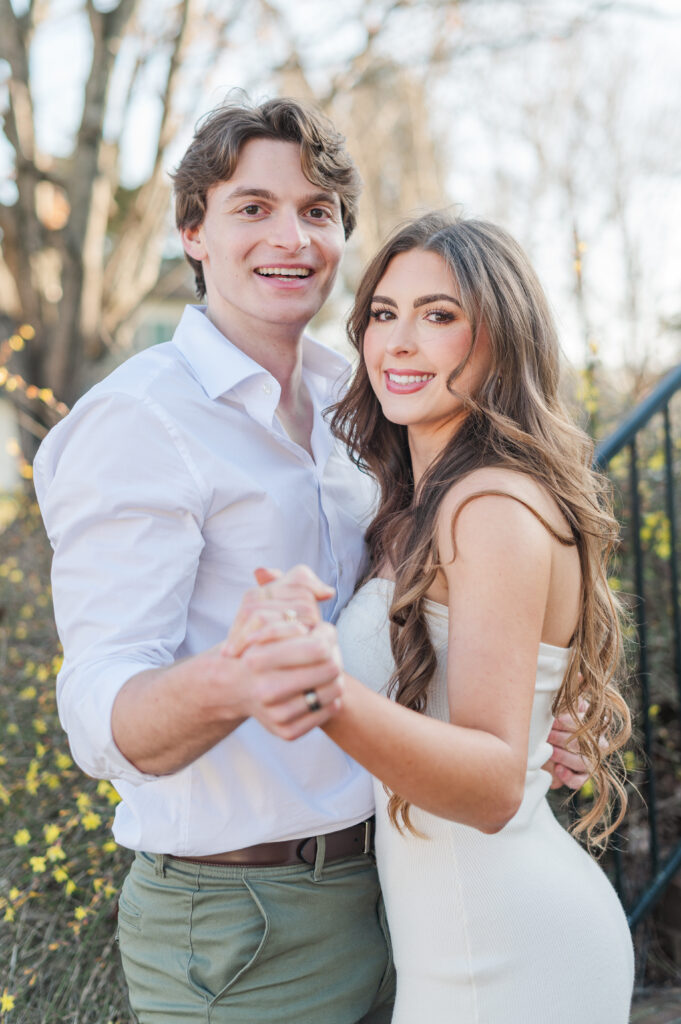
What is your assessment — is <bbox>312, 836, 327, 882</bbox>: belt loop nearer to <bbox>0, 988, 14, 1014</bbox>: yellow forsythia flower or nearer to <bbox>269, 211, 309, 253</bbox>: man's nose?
<bbox>0, 988, 14, 1014</bbox>: yellow forsythia flower

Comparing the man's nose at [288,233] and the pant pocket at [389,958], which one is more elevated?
the man's nose at [288,233]

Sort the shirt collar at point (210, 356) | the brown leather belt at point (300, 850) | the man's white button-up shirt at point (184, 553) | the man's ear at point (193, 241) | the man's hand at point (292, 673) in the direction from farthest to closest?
the man's ear at point (193, 241)
the shirt collar at point (210, 356)
the brown leather belt at point (300, 850)
the man's white button-up shirt at point (184, 553)
the man's hand at point (292, 673)

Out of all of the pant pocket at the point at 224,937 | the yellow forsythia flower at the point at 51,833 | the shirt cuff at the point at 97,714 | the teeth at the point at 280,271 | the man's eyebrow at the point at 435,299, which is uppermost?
the teeth at the point at 280,271

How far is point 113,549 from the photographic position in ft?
5.31

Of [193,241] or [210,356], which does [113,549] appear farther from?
[193,241]

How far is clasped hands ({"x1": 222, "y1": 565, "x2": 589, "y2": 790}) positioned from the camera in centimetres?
111

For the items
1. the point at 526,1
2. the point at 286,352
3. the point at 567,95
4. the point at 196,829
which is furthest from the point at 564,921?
the point at 567,95

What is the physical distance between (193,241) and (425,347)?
0.84m

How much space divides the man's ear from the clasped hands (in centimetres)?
144

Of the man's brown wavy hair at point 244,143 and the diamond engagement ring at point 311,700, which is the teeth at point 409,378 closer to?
the man's brown wavy hair at point 244,143

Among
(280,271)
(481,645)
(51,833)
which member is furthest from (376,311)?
(51,833)

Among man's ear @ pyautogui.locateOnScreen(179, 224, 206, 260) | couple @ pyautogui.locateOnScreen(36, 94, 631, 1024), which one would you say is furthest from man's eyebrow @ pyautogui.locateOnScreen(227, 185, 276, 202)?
man's ear @ pyautogui.locateOnScreen(179, 224, 206, 260)

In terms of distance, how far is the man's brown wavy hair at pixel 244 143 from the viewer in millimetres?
2172

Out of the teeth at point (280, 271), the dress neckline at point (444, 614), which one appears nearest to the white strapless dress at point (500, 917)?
the dress neckline at point (444, 614)
